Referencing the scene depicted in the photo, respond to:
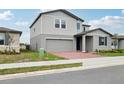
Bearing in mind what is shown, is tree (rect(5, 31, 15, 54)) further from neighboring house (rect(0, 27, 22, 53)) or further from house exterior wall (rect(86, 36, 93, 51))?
house exterior wall (rect(86, 36, 93, 51))

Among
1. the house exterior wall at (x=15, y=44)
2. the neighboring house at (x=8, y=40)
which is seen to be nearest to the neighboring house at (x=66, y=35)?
the house exterior wall at (x=15, y=44)

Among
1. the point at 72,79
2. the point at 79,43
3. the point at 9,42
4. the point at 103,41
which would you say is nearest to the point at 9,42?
the point at 9,42

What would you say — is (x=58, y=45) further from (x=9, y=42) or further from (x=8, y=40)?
(x=8, y=40)

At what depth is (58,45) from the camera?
32.3 m

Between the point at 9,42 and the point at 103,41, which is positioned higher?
the point at 103,41

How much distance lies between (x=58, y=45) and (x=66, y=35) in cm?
193

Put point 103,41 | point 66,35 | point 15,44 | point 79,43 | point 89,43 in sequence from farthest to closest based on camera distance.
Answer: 1. point 79,43
2. point 103,41
3. point 89,43
4. point 66,35
5. point 15,44

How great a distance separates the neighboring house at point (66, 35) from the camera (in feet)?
102

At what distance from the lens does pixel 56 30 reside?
104 ft

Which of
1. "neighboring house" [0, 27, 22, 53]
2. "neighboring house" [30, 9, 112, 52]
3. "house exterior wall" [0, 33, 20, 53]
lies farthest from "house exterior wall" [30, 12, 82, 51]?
"neighboring house" [0, 27, 22, 53]

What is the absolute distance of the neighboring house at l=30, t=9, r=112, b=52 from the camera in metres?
31.2
